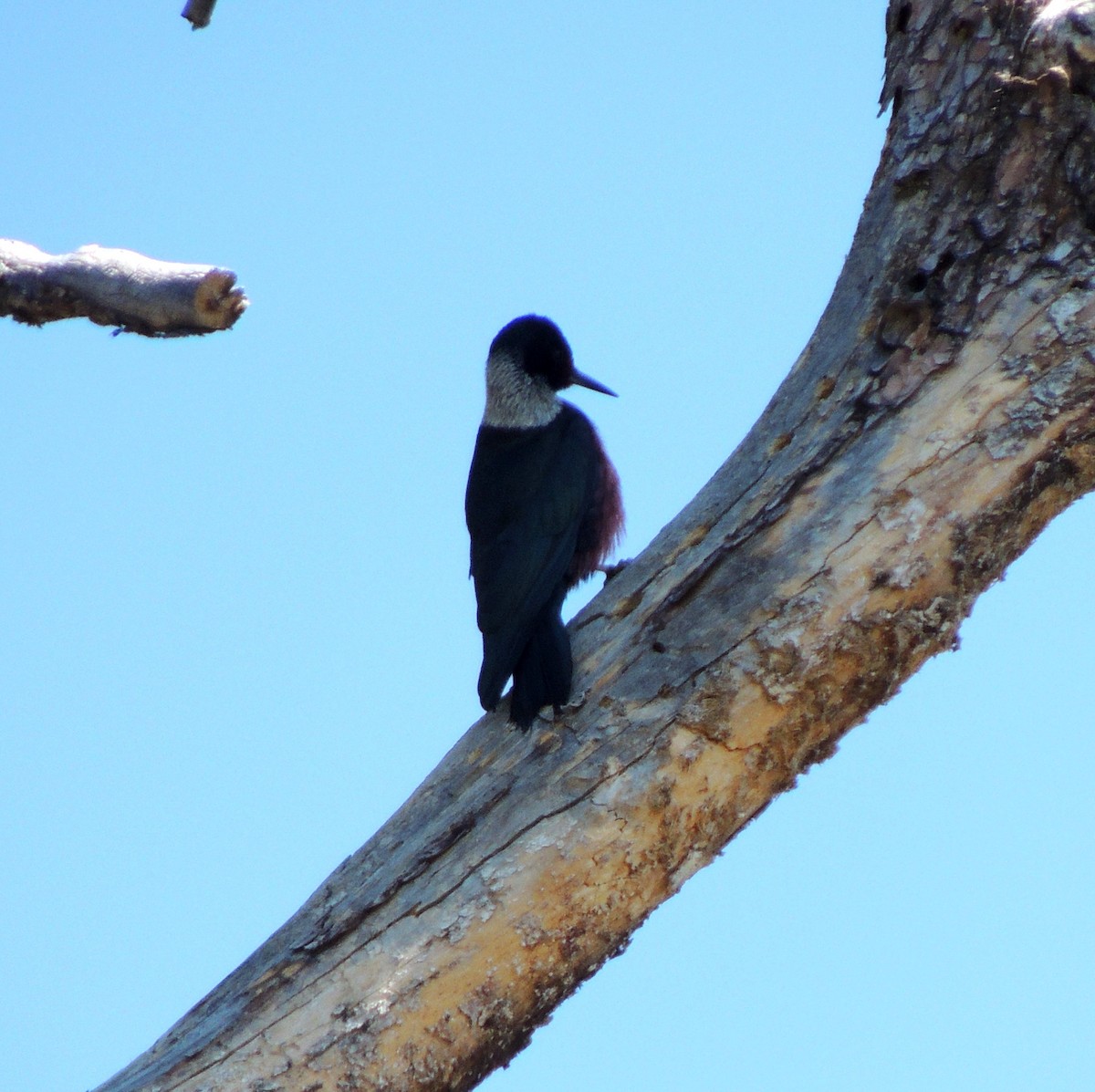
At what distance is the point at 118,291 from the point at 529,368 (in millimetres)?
2376

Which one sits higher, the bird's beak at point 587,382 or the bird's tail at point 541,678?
the bird's beak at point 587,382

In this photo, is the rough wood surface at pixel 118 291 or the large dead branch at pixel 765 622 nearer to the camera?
the large dead branch at pixel 765 622

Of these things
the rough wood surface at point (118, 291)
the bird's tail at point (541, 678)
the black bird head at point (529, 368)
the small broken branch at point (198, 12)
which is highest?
the black bird head at point (529, 368)

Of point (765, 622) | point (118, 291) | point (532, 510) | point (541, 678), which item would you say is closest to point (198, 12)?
point (118, 291)

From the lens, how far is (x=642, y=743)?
300cm

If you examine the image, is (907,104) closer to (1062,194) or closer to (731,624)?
(1062,194)

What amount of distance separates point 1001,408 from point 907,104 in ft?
3.13

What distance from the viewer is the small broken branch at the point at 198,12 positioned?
360 cm

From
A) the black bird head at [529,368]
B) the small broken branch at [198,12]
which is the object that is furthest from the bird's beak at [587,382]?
the small broken branch at [198,12]

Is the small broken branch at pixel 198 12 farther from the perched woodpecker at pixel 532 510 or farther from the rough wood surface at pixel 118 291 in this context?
the perched woodpecker at pixel 532 510

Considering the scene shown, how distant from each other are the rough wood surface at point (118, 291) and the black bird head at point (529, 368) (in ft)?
6.93

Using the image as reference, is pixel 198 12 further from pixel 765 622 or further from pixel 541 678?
pixel 765 622

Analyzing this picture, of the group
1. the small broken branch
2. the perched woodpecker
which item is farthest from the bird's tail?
the small broken branch

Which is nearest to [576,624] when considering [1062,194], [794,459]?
A: [794,459]
